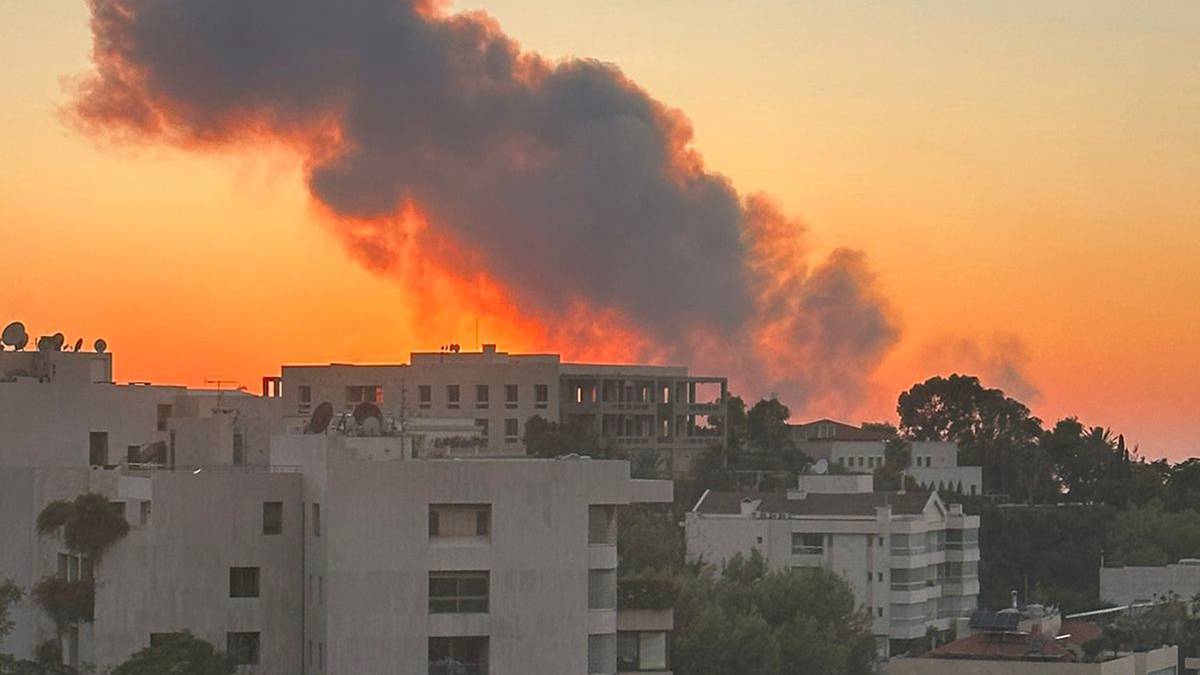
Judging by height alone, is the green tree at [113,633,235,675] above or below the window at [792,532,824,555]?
below

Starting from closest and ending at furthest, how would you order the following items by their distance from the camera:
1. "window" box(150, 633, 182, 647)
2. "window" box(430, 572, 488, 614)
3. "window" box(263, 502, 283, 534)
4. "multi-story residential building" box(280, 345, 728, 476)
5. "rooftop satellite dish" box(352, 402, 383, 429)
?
1. "window" box(150, 633, 182, 647)
2. "window" box(430, 572, 488, 614)
3. "window" box(263, 502, 283, 534)
4. "rooftop satellite dish" box(352, 402, 383, 429)
5. "multi-story residential building" box(280, 345, 728, 476)

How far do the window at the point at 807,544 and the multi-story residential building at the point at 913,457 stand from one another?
31453mm

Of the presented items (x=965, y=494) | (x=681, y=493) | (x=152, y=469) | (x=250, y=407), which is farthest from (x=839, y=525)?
(x=152, y=469)

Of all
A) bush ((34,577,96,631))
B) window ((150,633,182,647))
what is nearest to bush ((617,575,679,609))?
window ((150,633,182,647))

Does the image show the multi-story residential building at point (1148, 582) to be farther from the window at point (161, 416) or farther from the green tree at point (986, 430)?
the window at point (161, 416)

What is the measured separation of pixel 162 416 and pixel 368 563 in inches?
748

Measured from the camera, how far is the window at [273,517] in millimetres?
63750

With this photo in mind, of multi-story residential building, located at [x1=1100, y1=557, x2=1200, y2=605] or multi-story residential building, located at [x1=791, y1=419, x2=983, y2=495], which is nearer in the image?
multi-story residential building, located at [x1=1100, y1=557, x2=1200, y2=605]

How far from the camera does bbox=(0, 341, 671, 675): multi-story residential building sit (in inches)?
2441

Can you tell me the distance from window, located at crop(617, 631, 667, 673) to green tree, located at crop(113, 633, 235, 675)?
994 cm

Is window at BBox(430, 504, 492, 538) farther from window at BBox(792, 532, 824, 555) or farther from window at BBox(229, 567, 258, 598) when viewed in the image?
window at BBox(792, 532, 824, 555)

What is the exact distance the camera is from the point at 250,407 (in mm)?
78812

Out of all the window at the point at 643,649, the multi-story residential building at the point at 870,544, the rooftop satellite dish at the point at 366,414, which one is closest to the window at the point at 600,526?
the window at the point at 643,649

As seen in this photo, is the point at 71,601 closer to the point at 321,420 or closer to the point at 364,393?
the point at 321,420
